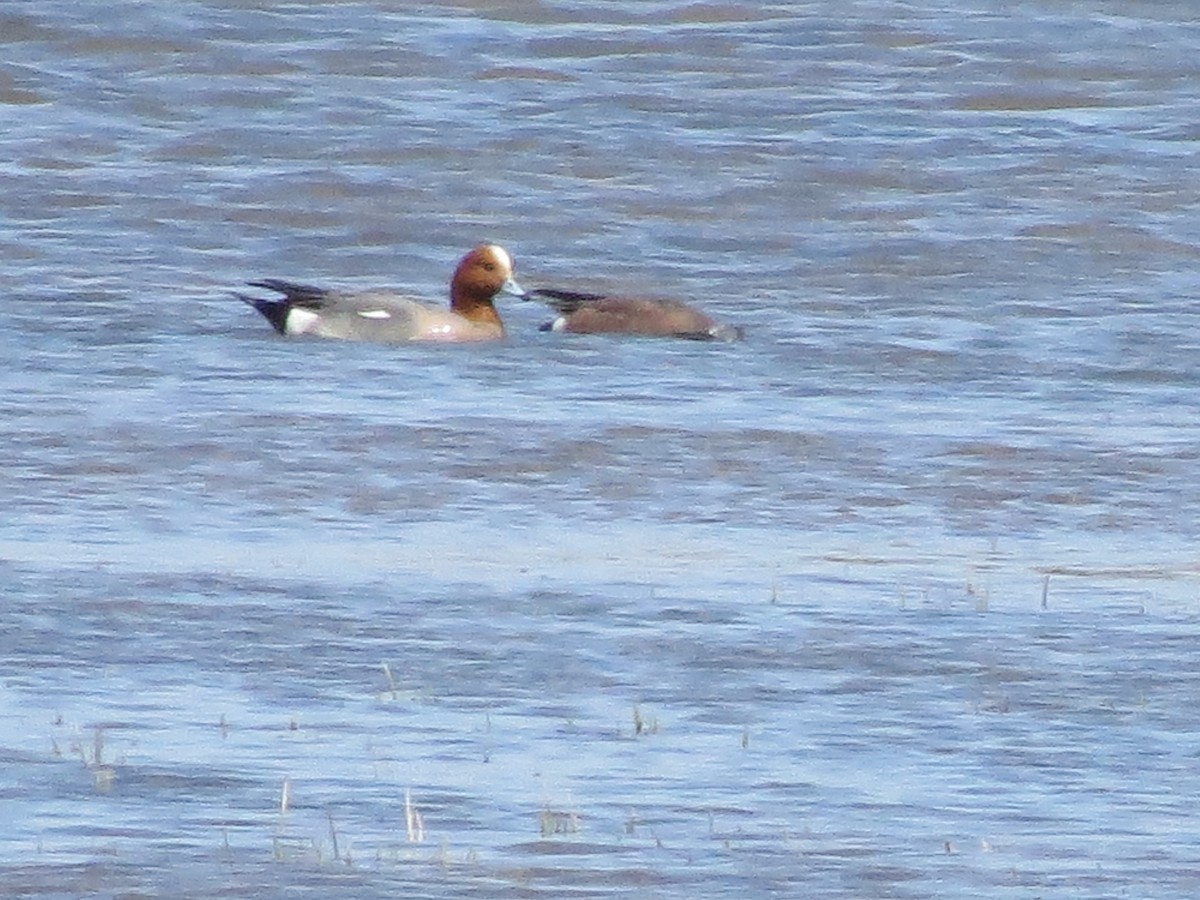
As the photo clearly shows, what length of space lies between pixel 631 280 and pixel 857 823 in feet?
34.4

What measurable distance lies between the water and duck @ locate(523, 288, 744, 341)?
0.16m

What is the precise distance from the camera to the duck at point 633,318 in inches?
554

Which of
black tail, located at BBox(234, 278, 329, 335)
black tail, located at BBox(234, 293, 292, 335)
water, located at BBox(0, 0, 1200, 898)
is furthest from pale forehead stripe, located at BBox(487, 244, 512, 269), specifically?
black tail, located at BBox(234, 293, 292, 335)

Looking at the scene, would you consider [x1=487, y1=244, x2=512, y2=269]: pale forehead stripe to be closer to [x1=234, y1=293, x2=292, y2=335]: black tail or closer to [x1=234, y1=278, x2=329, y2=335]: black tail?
[x1=234, y1=278, x2=329, y2=335]: black tail

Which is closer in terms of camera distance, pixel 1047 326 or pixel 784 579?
pixel 784 579

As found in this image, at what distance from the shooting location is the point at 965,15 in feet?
80.7

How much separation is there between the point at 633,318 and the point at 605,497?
418 centimetres

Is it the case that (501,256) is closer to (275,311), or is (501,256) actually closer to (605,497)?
(275,311)

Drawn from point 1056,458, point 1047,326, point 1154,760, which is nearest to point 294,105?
point 1047,326

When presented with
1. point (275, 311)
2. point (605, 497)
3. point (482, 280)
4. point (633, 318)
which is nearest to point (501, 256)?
point (482, 280)

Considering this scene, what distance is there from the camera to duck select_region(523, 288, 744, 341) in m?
14.1

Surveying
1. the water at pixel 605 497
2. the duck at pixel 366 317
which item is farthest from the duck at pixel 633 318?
the duck at pixel 366 317

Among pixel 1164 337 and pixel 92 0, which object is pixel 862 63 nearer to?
pixel 92 0

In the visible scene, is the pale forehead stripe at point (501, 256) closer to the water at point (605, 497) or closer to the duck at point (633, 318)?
the water at point (605, 497)
